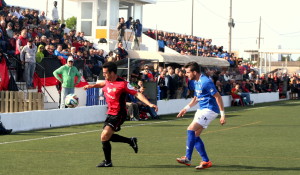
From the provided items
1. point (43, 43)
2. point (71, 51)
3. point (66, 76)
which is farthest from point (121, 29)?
point (66, 76)

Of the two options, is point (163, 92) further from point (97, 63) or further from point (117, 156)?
point (117, 156)

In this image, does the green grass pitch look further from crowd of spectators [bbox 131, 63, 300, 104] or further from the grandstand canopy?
the grandstand canopy

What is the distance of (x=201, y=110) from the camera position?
1108cm

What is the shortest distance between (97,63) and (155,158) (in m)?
15.9

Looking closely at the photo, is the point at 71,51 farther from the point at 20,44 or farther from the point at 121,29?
the point at 121,29

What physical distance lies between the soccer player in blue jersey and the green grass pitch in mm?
259

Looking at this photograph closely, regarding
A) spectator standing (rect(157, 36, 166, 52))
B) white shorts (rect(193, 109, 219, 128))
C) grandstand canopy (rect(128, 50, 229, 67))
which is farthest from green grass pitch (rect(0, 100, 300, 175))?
spectator standing (rect(157, 36, 166, 52))

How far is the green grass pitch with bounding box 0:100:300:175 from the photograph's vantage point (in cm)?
1072

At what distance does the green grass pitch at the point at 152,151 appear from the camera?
10719mm

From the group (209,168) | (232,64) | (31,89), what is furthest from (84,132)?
(232,64)

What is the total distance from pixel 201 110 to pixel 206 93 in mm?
329

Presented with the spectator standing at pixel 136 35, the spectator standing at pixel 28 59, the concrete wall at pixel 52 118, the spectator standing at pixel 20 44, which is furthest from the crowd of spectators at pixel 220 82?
the spectator standing at pixel 20 44

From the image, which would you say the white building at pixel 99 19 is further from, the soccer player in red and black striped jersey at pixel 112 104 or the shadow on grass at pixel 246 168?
the shadow on grass at pixel 246 168

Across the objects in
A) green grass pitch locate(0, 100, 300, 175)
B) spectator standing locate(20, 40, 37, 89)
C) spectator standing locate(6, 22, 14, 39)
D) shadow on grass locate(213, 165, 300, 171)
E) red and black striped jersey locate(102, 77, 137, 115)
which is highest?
spectator standing locate(6, 22, 14, 39)
